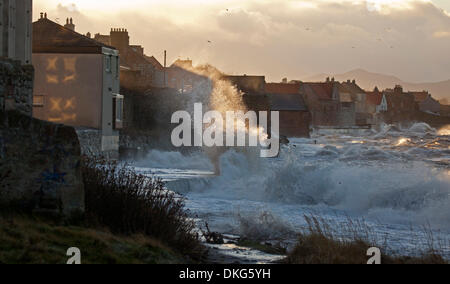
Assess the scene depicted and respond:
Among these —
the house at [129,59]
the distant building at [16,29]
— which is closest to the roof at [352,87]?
the house at [129,59]

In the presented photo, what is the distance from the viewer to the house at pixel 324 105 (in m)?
137

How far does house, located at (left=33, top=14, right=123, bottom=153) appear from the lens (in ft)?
133

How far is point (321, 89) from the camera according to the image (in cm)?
13950

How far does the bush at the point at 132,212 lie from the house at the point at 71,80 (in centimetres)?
2456

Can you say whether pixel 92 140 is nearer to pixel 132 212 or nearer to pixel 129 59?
pixel 132 212

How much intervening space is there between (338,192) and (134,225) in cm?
1727

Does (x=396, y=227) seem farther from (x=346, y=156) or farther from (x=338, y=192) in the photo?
(x=346, y=156)

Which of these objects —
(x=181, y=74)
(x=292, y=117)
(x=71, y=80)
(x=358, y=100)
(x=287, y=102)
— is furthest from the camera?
(x=358, y=100)

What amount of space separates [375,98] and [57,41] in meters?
153

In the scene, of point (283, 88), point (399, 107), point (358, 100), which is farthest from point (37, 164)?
point (399, 107)

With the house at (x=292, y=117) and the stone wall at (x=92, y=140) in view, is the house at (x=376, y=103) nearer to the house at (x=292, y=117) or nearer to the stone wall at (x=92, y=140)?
the house at (x=292, y=117)

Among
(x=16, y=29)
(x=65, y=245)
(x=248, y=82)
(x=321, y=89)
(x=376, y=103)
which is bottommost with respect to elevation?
(x=65, y=245)

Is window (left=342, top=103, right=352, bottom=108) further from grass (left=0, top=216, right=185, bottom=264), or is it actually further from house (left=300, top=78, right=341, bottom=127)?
grass (left=0, top=216, right=185, bottom=264)

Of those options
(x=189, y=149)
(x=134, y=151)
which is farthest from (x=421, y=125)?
(x=134, y=151)
